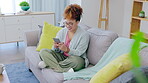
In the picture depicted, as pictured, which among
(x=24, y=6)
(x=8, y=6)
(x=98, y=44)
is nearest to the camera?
(x=98, y=44)

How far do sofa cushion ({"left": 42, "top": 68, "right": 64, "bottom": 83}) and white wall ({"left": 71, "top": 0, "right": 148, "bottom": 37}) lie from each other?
9.27 ft

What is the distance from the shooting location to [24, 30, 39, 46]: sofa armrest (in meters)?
2.81

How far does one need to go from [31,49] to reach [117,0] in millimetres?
3130

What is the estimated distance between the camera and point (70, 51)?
210 cm

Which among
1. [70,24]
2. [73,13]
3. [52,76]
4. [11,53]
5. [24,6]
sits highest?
[24,6]

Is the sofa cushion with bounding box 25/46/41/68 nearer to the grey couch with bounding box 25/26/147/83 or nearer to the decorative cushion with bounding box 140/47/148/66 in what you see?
the grey couch with bounding box 25/26/147/83

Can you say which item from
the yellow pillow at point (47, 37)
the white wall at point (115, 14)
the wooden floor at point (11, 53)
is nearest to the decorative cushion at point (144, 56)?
the yellow pillow at point (47, 37)

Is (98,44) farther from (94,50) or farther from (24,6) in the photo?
(24,6)

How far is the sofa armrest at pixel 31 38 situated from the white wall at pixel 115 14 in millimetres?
2034

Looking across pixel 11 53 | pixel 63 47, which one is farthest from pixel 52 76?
pixel 11 53

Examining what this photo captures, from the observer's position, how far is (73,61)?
6.65 feet

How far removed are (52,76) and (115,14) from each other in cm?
363

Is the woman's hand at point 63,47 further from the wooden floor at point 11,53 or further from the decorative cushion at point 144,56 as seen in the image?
the wooden floor at point 11,53

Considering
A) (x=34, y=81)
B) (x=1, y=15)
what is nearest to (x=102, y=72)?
(x=34, y=81)
